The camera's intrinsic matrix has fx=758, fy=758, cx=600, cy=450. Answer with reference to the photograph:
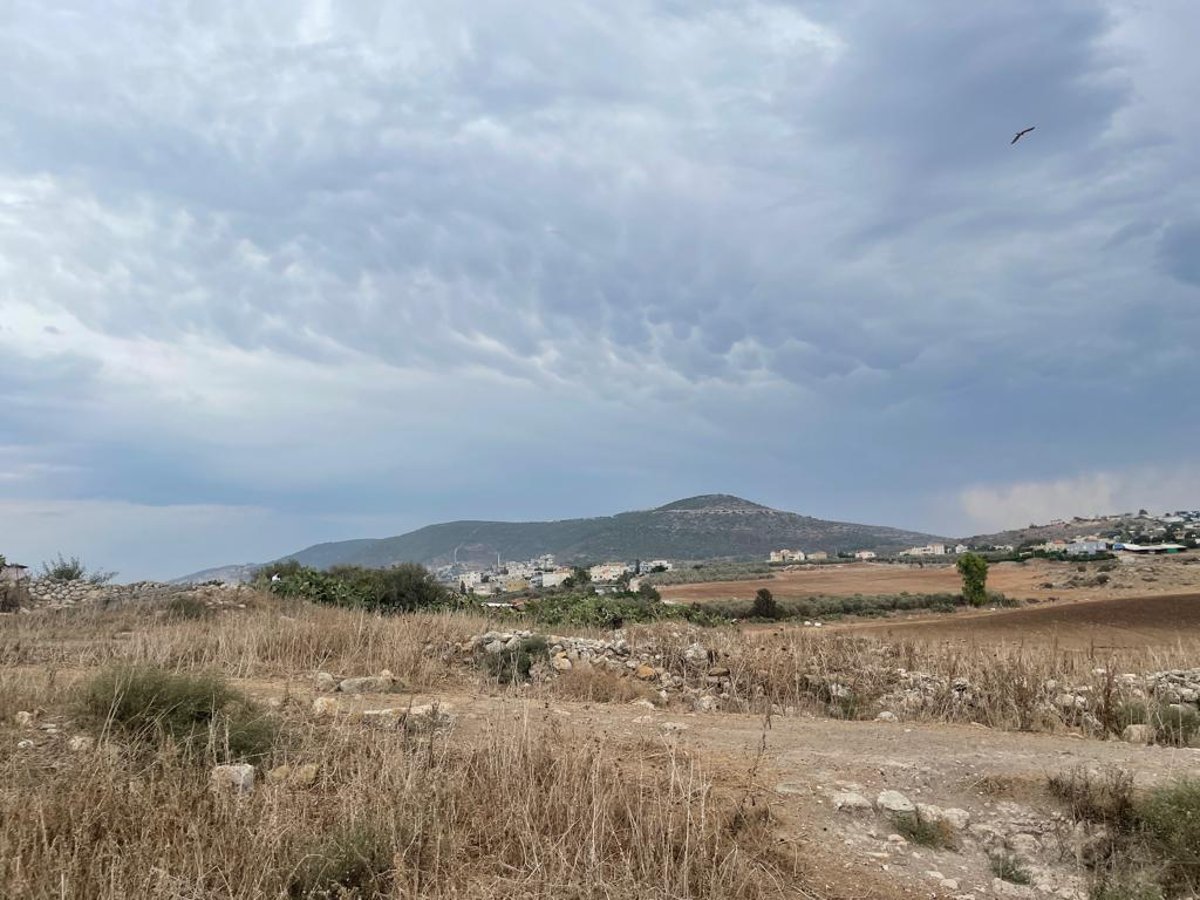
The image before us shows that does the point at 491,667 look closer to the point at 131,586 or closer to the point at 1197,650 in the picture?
the point at 1197,650

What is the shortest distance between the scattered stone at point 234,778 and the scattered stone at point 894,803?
466cm

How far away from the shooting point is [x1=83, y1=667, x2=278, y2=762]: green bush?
5906mm

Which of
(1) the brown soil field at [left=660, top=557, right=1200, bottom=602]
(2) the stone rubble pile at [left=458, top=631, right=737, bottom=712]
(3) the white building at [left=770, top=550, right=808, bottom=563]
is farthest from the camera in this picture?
(3) the white building at [left=770, top=550, right=808, bottom=563]

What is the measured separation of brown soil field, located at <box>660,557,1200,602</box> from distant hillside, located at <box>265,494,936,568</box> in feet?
181

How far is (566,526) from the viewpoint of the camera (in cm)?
14625

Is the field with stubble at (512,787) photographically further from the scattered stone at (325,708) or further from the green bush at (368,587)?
the green bush at (368,587)

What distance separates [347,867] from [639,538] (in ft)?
413

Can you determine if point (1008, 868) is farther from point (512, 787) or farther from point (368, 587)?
point (368, 587)

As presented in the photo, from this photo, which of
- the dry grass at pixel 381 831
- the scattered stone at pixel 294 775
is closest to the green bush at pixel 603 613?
the scattered stone at pixel 294 775

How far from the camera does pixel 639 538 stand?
424 feet

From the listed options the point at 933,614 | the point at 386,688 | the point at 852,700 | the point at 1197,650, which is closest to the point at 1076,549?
the point at 933,614

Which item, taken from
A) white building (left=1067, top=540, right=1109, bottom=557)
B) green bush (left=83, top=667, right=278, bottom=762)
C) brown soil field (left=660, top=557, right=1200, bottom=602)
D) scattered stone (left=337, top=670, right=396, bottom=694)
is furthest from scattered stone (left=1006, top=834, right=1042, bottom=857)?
white building (left=1067, top=540, right=1109, bottom=557)

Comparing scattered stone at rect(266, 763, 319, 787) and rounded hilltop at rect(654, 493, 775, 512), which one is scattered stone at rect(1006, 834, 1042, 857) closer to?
scattered stone at rect(266, 763, 319, 787)

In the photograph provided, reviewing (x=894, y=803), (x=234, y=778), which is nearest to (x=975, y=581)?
(x=894, y=803)
